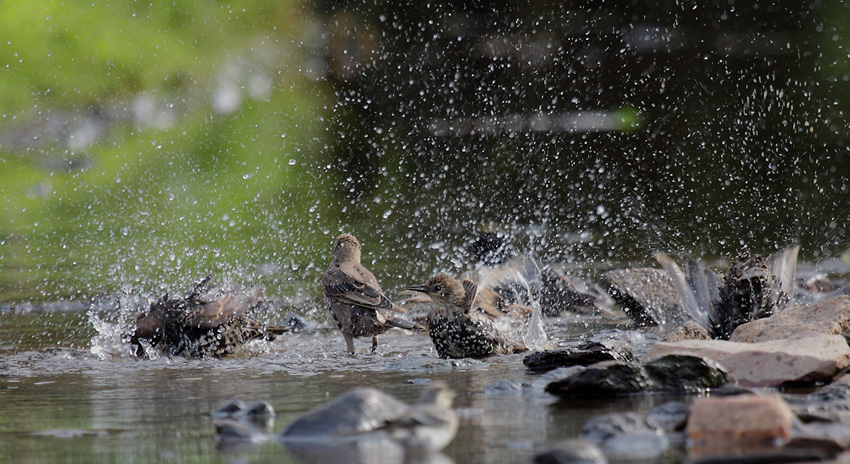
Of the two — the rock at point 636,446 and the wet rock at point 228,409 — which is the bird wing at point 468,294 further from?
the rock at point 636,446

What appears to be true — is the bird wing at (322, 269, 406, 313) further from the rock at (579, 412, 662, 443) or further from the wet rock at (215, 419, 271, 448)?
the rock at (579, 412, 662, 443)

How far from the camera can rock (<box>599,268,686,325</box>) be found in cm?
673

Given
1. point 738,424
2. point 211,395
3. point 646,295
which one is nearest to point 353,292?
point 646,295

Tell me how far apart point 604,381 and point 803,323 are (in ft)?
5.03

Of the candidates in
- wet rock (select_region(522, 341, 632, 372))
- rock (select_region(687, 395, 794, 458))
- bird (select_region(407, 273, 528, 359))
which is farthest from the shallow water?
rock (select_region(687, 395, 794, 458))

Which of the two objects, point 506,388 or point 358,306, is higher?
point 358,306

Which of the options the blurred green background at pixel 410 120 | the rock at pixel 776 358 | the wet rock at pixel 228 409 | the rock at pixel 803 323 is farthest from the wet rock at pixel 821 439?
the blurred green background at pixel 410 120

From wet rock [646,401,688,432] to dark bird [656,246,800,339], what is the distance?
2566mm

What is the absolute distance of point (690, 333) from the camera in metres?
5.55

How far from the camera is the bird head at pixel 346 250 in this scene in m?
7.34

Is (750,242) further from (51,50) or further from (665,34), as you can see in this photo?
(51,50)

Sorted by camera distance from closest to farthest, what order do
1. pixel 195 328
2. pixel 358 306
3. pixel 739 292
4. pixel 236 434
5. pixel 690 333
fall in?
pixel 236 434 < pixel 690 333 < pixel 739 292 < pixel 195 328 < pixel 358 306

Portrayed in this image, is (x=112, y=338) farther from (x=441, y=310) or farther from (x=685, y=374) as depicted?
(x=685, y=374)

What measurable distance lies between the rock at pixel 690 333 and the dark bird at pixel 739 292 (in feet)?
0.91
